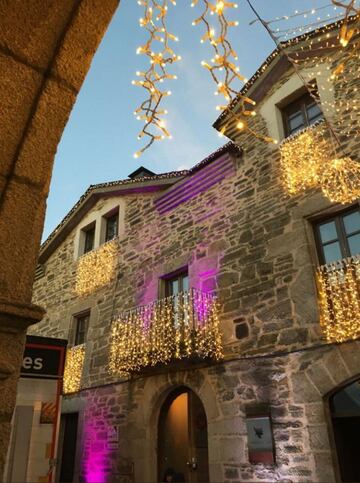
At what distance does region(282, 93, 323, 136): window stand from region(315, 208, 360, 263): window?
2.06 meters

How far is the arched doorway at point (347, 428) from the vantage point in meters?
5.20

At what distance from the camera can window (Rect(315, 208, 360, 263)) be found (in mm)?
5977

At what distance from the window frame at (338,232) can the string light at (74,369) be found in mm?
6263

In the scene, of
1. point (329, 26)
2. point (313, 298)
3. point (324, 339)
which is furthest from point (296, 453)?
point (329, 26)

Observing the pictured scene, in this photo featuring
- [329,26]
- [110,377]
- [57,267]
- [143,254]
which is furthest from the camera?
[57,267]

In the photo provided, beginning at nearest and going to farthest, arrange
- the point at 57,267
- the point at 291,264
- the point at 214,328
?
the point at 291,264, the point at 214,328, the point at 57,267

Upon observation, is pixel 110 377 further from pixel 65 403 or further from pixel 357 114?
pixel 357 114

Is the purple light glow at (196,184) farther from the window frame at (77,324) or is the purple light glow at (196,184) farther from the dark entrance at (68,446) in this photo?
the dark entrance at (68,446)

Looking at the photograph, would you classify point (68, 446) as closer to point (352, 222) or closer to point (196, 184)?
point (196, 184)

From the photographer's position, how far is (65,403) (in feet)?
32.4

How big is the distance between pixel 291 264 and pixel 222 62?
3780mm

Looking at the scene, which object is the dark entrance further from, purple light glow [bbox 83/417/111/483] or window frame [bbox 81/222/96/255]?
window frame [bbox 81/222/96/255]

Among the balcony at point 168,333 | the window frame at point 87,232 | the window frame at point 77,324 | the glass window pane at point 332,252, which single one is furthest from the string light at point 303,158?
the window frame at point 87,232

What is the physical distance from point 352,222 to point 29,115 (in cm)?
531
